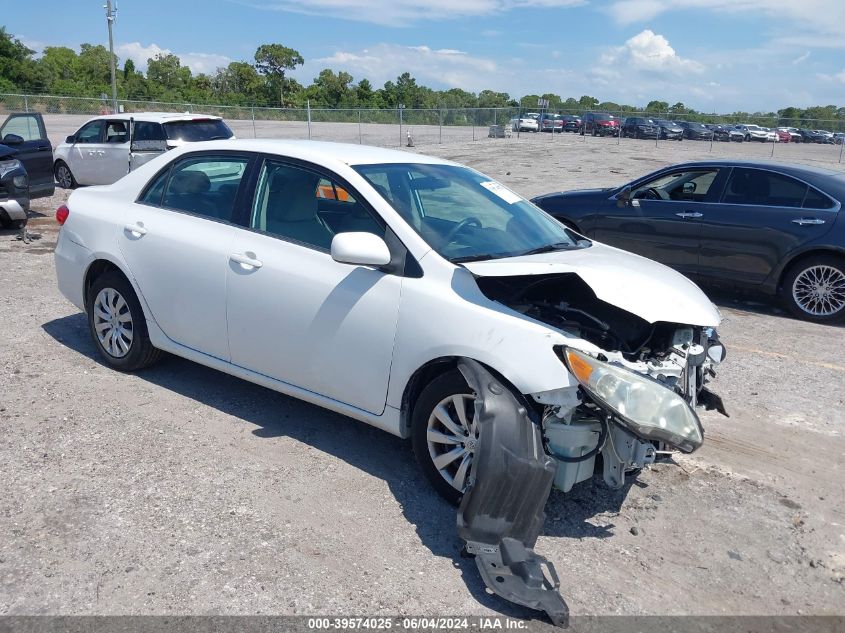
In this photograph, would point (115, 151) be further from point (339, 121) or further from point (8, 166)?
point (339, 121)

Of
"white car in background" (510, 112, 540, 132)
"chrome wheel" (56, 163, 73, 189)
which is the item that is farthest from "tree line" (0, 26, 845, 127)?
"chrome wheel" (56, 163, 73, 189)

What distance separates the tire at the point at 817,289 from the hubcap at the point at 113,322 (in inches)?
257

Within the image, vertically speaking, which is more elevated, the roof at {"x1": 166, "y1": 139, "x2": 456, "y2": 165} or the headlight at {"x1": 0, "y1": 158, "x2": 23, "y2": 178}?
A: the roof at {"x1": 166, "y1": 139, "x2": 456, "y2": 165}

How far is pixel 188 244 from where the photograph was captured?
494 centimetres

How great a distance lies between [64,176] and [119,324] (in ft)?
40.8

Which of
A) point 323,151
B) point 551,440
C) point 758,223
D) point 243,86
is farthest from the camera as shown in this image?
point 243,86

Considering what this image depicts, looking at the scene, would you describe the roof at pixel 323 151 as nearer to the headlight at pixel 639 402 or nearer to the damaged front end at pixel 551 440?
the damaged front end at pixel 551 440

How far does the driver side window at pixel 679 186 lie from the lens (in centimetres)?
871

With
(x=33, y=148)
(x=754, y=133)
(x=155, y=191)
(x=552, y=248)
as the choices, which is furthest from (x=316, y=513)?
(x=754, y=133)

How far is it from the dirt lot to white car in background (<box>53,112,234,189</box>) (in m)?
9.45

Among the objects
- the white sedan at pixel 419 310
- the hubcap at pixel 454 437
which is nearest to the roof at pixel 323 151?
the white sedan at pixel 419 310

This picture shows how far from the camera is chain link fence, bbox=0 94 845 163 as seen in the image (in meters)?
35.3

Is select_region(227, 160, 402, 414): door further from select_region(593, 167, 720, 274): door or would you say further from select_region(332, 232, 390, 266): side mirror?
select_region(593, 167, 720, 274): door

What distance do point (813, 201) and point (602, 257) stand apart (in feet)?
15.8
